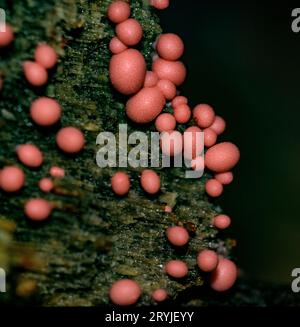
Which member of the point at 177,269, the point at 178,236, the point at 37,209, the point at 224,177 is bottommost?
the point at 177,269

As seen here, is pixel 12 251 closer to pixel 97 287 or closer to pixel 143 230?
pixel 97 287

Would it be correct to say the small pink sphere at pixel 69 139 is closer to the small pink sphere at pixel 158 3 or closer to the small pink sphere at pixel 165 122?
the small pink sphere at pixel 165 122

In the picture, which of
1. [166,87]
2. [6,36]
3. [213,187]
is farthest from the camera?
[213,187]

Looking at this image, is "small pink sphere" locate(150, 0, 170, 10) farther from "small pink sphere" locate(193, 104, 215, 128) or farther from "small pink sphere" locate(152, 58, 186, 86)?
"small pink sphere" locate(193, 104, 215, 128)

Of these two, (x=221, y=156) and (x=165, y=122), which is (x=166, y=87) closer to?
(x=165, y=122)

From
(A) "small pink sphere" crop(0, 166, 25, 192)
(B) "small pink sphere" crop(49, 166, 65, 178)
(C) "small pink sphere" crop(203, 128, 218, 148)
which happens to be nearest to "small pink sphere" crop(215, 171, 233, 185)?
(C) "small pink sphere" crop(203, 128, 218, 148)

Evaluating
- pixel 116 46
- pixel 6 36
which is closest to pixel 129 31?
pixel 116 46

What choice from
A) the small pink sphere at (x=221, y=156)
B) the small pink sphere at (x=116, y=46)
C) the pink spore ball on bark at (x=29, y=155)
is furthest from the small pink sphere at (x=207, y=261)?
the small pink sphere at (x=116, y=46)
